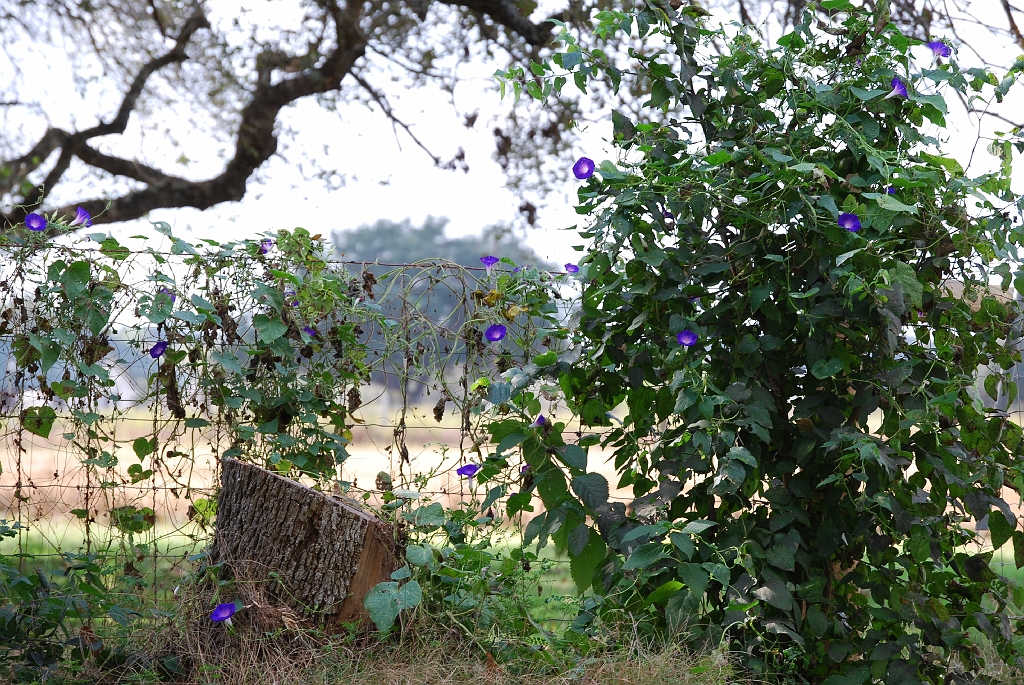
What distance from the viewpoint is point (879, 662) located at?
1.93 metres

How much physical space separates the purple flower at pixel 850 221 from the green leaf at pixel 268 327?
5.51 ft

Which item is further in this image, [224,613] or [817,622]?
[224,613]

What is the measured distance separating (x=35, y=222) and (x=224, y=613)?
1295 mm

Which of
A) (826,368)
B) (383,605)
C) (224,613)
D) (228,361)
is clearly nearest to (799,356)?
(826,368)

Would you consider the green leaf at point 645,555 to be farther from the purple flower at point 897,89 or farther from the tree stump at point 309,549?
the purple flower at point 897,89

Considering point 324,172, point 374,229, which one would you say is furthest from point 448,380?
point 374,229

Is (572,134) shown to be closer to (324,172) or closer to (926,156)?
(324,172)

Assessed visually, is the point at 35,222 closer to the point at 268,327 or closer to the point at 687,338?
the point at 268,327

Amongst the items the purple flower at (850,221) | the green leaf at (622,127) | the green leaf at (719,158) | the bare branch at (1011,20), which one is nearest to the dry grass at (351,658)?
the purple flower at (850,221)

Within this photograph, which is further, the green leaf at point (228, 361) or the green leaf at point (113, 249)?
the green leaf at point (228, 361)

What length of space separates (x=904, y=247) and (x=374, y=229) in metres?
37.7

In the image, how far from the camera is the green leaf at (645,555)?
74.2 inches

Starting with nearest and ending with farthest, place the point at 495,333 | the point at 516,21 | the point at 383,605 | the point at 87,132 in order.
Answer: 1. the point at 383,605
2. the point at 495,333
3. the point at 516,21
4. the point at 87,132

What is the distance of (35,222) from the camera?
249cm
